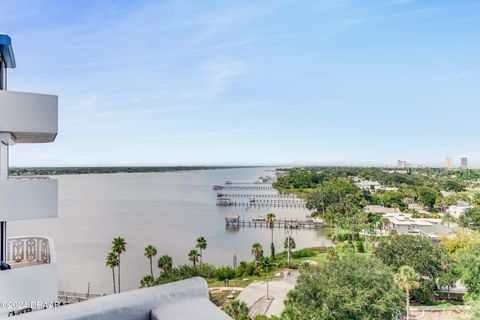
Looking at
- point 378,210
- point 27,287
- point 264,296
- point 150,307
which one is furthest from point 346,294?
point 378,210

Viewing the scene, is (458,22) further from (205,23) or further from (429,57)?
(205,23)

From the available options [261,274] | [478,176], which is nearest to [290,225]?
[261,274]

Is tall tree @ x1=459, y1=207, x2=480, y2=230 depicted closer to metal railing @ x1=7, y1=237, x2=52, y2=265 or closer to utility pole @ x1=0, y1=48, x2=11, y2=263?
metal railing @ x1=7, y1=237, x2=52, y2=265

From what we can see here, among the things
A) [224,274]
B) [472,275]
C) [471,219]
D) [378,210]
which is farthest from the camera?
[378,210]

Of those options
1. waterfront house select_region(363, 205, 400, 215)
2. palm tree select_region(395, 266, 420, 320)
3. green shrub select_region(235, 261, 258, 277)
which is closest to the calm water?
green shrub select_region(235, 261, 258, 277)

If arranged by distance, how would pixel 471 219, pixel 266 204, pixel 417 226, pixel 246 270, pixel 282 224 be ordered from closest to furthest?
pixel 246 270
pixel 471 219
pixel 417 226
pixel 282 224
pixel 266 204

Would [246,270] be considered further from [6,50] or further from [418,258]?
[6,50]
